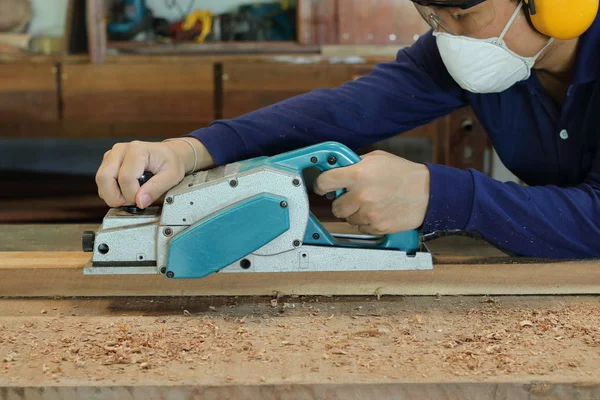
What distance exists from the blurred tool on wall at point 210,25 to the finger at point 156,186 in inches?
88.8

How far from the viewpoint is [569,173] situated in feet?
5.51

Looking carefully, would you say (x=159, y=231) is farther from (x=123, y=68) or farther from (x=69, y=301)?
(x=123, y=68)

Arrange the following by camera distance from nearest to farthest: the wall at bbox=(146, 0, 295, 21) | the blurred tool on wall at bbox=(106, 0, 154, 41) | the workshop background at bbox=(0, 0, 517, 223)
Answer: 1. the workshop background at bbox=(0, 0, 517, 223)
2. the blurred tool on wall at bbox=(106, 0, 154, 41)
3. the wall at bbox=(146, 0, 295, 21)

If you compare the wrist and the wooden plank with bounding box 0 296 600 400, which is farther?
the wrist

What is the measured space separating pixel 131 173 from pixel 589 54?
954mm

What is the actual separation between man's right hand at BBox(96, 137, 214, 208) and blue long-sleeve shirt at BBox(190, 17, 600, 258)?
7.7 inches

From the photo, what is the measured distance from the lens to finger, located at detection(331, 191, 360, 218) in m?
1.36

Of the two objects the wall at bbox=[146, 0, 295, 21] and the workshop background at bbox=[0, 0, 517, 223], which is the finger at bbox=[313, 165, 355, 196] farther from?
the wall at bbox=[146, 0, 295, 21]

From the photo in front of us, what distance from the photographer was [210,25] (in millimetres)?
3566

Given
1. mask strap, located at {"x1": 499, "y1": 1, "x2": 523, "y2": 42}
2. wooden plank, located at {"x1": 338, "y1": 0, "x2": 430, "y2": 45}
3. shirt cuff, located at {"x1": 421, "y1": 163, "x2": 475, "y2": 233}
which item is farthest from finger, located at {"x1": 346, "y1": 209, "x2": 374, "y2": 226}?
wooden plank, located at {"x1": 338, "y1": 0, "x2": 430, "y2": 45}

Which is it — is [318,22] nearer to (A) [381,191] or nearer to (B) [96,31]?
(B) [96,31]

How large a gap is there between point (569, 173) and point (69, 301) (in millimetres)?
1142

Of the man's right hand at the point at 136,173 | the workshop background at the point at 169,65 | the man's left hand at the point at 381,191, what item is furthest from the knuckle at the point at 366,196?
the workshop background at the point at 169,65

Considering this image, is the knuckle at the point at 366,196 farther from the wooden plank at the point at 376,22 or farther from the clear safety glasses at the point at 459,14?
the wooden plank at the point at 376,22
